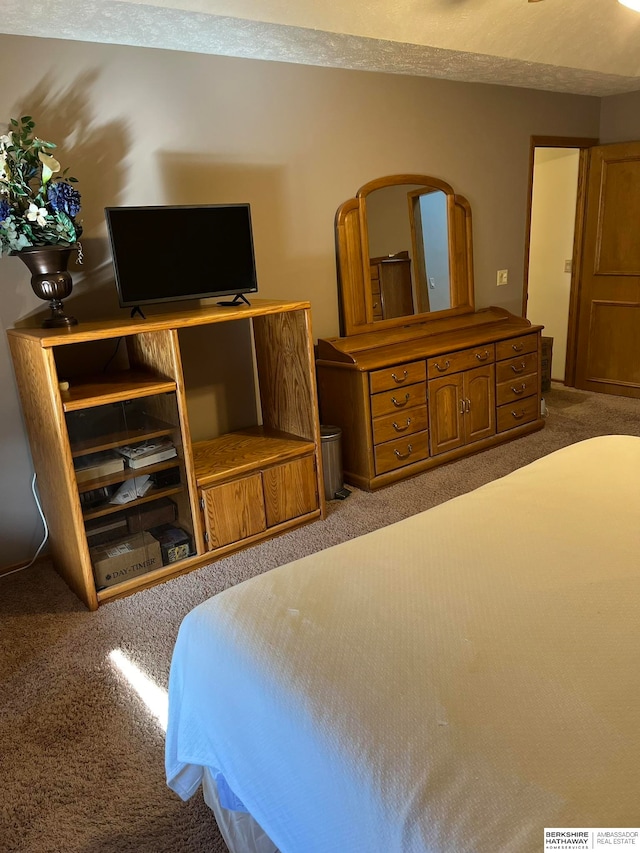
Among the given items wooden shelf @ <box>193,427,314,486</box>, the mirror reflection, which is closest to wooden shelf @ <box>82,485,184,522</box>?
wooden shelf @ <box>193,427,314,486</box>

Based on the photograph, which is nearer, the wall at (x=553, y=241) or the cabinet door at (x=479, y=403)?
the cabinet door at (x=479, y=403)

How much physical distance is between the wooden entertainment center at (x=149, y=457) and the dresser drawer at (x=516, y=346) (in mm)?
1554

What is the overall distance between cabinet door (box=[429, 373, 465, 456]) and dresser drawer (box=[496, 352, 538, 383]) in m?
0.38

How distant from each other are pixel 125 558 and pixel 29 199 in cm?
145

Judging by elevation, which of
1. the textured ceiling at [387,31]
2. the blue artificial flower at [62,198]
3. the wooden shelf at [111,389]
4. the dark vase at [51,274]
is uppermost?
the textured ceiling at [387,31]

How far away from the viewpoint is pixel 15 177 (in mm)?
2352

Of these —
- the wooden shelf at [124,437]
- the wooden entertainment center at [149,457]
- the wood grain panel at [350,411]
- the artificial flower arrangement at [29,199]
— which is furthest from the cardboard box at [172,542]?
the artificial flower arrangement at [29,199]

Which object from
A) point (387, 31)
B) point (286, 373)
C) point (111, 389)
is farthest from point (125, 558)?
point (387, 31)

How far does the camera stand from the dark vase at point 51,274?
95.2 inches

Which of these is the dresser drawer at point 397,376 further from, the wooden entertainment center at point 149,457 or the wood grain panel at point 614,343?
the wood grain panel at point 614,343

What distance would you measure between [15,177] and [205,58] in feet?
3.90

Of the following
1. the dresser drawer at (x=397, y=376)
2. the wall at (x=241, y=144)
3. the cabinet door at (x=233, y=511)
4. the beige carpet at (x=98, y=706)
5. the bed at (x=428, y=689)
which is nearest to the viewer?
the bed at (x=428, y=689)

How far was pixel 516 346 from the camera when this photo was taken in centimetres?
410

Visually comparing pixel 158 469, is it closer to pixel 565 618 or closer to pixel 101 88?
pixel 101 88
